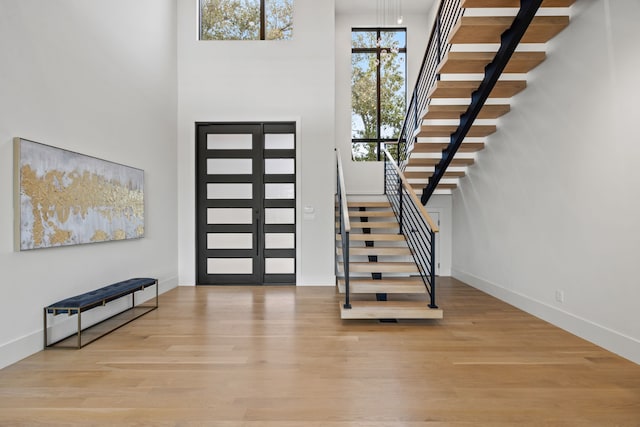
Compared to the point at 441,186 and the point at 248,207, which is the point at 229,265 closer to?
the point at 248,207

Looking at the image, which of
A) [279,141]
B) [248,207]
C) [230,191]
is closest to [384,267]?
[248,207]

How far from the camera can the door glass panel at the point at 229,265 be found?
615cm

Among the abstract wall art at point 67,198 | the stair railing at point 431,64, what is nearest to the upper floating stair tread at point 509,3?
the stair railing at point 431,64

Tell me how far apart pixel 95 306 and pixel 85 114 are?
202 centimetres

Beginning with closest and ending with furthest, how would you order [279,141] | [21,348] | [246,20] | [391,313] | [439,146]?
[21,348], [391,313], [439,146], [279,141], [246,20]

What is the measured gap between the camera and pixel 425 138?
211 inches

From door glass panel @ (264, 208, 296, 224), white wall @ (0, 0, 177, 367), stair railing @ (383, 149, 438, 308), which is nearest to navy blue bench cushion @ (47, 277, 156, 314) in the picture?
white wall @ (0, 0, 177, 367)

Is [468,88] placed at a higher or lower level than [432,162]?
higher

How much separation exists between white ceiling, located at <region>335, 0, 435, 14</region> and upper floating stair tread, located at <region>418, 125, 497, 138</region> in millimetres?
3630

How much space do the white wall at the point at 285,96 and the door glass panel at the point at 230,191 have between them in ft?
1.11

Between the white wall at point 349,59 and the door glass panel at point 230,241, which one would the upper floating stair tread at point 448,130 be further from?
the door glass panel at point 230,241

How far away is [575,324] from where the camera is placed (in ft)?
11.8

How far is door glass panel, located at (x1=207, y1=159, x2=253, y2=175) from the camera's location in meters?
6.17

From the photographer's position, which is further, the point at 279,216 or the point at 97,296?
the point at 279,216
